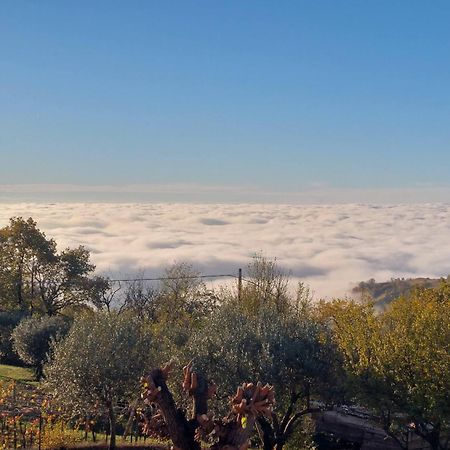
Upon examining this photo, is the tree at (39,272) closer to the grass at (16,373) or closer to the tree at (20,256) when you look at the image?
the tree at (20,256)

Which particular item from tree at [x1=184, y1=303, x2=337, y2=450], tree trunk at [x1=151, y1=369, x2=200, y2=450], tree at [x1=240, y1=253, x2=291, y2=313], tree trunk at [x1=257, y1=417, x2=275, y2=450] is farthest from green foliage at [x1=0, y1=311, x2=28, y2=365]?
tree trunk at [x1=151, y1=369, x2=200, y2=450]

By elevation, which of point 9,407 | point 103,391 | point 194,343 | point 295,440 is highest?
point 194,343

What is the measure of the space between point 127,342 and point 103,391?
2078 millimetres

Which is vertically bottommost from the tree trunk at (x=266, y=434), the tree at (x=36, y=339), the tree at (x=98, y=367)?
the tree at (x=36, y=339)

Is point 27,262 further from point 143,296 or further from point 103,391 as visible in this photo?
point 103,391

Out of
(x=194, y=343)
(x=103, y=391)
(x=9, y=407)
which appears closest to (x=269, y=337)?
(x=194, y=343)

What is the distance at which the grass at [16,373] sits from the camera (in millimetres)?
41875

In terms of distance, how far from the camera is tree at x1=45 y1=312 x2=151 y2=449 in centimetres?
2212

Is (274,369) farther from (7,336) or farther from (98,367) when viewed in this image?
(7,336)

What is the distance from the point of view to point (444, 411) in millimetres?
21438

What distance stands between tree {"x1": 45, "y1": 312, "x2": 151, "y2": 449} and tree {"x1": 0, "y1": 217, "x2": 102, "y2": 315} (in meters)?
34.6

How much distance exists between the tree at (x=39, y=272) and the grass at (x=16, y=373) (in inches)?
387

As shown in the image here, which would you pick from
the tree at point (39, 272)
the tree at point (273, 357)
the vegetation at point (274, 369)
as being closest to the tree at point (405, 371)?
the vegetation at point (274, 369)

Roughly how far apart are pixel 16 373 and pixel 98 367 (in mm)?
26143
